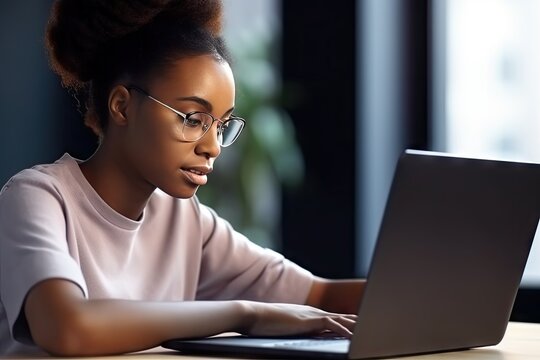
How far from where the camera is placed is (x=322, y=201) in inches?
158

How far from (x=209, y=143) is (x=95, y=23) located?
0.28m

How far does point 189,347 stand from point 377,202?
2657 millimetres

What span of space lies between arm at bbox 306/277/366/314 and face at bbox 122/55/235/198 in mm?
381

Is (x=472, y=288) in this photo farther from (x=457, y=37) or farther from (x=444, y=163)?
(x=457, y=37)

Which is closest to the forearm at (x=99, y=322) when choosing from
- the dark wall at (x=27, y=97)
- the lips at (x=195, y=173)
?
the lips at (x=195, y=173)

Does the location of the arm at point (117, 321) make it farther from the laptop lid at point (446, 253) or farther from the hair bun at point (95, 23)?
the hair bun at point (95, 23)

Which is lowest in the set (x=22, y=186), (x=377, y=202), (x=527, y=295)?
(x=527, y=295)

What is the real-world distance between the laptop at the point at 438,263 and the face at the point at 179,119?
0.95ft

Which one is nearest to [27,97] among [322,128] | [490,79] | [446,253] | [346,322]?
[322,128]

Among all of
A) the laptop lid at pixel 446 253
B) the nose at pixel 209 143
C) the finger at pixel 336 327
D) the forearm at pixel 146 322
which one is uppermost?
the nose at pixel 209 143

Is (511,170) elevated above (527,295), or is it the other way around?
(511,170)

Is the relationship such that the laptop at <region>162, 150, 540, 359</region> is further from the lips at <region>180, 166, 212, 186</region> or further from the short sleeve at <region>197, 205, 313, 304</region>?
the short sleeve at <region>197, 205, 313, 304</region>

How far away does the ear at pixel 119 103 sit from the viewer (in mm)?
1571

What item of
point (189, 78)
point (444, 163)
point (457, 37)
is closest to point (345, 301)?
point (189, 78)
